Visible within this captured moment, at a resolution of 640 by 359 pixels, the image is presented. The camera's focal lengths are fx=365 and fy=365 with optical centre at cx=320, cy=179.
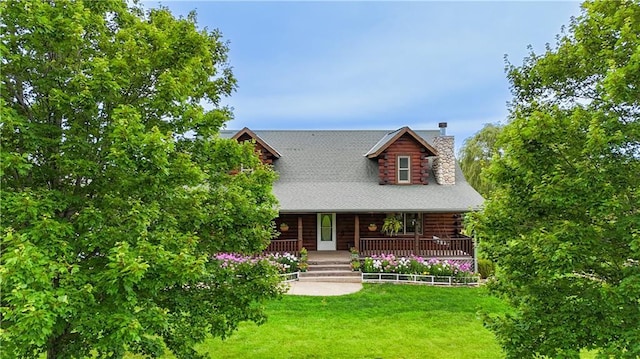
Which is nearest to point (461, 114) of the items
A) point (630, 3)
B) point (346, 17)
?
point (346, 17)

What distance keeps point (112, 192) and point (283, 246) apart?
12888 millimetres

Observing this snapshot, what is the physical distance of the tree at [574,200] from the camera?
178 inches

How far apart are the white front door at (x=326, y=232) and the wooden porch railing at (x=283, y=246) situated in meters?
1.72

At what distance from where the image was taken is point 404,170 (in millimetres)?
18750

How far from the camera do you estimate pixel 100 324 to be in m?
3.99

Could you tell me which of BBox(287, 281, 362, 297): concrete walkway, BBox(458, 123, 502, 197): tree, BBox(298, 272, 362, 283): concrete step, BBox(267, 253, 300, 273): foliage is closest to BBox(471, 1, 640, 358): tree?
BBox(287, 281, 362, 297): concrete walkway

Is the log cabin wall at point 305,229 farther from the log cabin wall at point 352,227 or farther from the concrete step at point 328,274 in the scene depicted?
the concrete step at point 328,274

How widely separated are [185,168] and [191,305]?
2142 mm

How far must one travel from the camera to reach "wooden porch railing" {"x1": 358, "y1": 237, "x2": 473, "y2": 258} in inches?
656

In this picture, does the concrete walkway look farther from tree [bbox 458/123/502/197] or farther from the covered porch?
tree [bbox 458/123/502/197]

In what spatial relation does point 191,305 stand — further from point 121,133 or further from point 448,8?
point 448,8

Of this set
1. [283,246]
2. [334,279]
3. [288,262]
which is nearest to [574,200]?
[334,279]

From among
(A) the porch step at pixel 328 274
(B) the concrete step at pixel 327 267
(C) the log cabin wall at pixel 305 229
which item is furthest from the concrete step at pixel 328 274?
(C) the log cabin wall at pixel 305 229

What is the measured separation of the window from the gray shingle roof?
0.50 m
